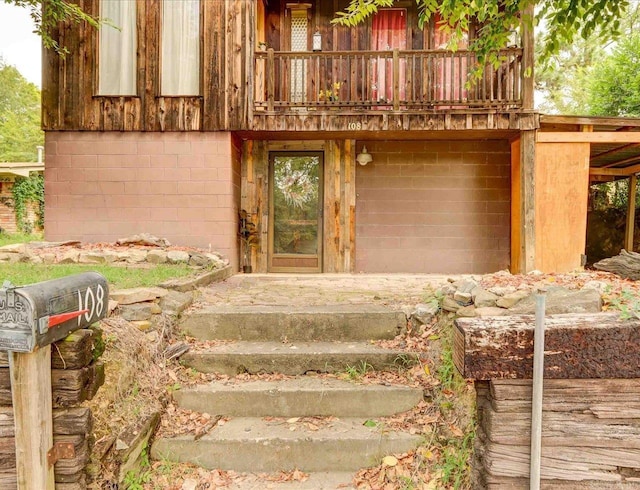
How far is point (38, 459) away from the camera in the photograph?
1769 mm

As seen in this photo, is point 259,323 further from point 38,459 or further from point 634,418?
point 634,418

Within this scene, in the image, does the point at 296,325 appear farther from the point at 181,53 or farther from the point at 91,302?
the point at 181,53

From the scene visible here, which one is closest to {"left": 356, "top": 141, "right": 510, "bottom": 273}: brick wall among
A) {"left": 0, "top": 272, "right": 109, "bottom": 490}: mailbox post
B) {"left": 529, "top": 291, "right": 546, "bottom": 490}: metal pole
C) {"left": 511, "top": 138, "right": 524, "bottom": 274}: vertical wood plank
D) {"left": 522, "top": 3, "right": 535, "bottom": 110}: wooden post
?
{"left": 511, "top": 138, "right": 524, "bottom": 274}: vertical wood plank

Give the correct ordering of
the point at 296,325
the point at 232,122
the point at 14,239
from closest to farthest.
→ the point at 296,325 < the point at 232,122 < the point at 14,239

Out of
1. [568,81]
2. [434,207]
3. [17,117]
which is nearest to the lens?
[434,207]

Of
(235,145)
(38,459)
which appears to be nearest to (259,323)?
(38,459)

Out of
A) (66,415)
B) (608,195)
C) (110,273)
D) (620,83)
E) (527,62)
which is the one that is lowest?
(66,415)

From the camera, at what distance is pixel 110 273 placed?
455 centimetres

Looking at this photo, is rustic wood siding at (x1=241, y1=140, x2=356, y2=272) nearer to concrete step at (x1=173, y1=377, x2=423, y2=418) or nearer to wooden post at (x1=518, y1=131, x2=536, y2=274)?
wooden post at (x1=518, y1=131, x2=536, y2=274)

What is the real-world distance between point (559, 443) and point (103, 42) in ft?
26.3

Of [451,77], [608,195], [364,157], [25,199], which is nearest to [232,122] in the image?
[364,157]

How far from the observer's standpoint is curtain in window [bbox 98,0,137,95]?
6707mm

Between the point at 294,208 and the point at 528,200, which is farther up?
the point at 528,200

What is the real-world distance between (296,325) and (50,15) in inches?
240
